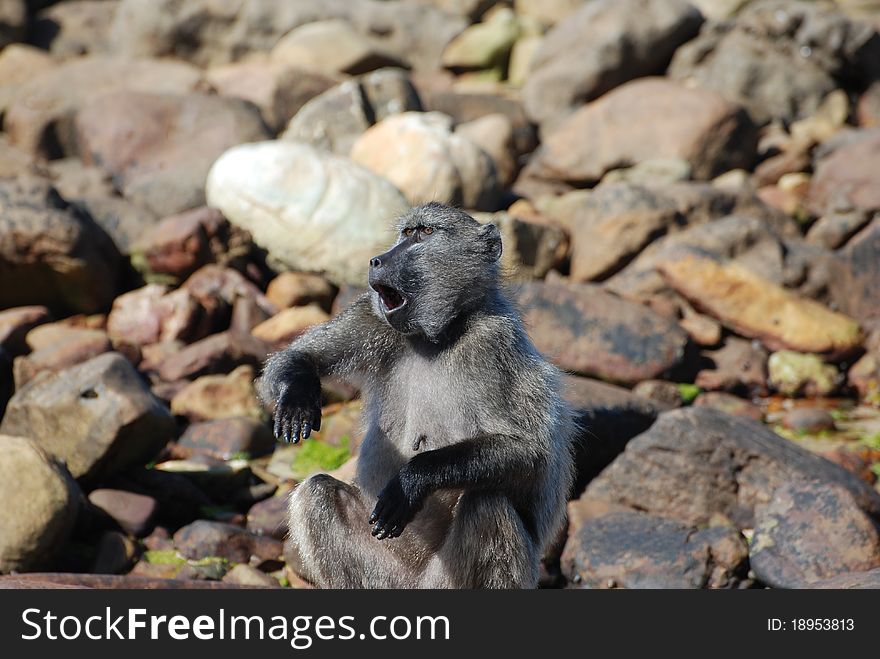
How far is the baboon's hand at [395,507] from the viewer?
439 centimetres

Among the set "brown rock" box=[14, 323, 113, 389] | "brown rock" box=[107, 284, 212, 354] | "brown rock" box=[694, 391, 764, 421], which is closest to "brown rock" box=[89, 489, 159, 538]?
"brown rock" box=[14, 323, 113, 389]

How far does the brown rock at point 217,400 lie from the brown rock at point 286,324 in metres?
1.12

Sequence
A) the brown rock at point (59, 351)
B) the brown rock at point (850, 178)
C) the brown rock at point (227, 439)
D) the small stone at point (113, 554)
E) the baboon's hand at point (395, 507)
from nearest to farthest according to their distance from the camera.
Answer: the baboon's hand at point (395, 507), the small stone at point (113, 554), the brown rock at point (227, 439), the brown rock at point (59, 351), the brown rock at point (850, 178)

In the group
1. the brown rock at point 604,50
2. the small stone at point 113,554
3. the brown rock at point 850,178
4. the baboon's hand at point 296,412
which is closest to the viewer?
the baboon's hand at point 296,412

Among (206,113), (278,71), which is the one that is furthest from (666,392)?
(278,71)

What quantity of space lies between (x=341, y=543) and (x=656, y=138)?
11618 mm

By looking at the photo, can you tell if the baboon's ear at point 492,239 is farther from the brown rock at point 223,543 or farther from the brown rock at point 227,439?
the brown rock at point 227,439

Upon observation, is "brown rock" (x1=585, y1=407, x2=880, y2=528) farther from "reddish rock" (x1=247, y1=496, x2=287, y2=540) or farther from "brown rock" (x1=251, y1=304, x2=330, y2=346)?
"brown rock" (x1=251, y1=304, x2=330, y2=346)

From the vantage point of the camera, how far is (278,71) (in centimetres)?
1697

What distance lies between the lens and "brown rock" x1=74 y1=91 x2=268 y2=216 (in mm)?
14164

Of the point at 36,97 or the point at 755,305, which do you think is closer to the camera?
the point at 755,305

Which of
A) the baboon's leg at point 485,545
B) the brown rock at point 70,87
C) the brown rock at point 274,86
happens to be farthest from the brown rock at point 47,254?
the baboon's leg at point 485,545
